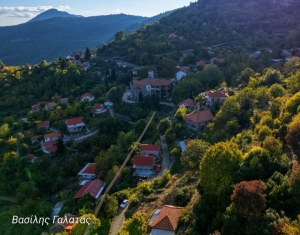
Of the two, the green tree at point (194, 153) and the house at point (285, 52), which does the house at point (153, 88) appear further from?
the green tree at point (194, 153)

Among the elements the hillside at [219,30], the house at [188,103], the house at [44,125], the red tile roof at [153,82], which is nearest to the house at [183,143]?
the house at [188,103]

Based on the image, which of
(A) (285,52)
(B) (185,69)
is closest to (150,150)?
(B) (185,69)

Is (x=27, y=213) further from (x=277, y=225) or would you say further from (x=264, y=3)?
(x=264, y=3)

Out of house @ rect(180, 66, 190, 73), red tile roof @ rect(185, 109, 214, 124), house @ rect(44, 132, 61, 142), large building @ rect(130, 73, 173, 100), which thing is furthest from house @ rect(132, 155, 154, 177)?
house @ rect(180, 66, 190, 73)

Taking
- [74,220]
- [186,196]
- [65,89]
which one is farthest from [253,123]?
[65,89]

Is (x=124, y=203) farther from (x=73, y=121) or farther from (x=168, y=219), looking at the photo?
(x=73, y=121)
